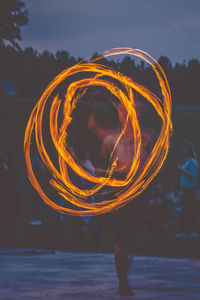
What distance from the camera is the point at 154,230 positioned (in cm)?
1345

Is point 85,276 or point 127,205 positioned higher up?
point 127,205

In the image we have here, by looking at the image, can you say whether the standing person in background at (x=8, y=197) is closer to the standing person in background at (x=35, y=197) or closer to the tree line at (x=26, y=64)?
the standing person in background at (x=35, y=197)

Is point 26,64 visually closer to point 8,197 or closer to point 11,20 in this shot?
point 11,20

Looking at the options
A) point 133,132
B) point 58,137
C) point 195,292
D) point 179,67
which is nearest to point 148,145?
point 133,132

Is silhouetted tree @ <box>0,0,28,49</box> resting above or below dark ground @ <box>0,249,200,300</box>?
above

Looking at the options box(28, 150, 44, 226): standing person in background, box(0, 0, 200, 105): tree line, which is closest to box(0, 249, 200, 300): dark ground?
box(28, 150, 44, 226): standing person in background

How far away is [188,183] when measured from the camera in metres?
13.0

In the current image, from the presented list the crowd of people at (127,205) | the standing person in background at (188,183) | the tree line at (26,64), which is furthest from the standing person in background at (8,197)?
the tree line at (26,64)

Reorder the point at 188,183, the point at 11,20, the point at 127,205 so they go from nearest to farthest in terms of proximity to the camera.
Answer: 1. the point at 127,205
2. the point at 188,183
3. the point at 11,20

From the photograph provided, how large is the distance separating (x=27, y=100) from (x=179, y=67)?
74.6 ft

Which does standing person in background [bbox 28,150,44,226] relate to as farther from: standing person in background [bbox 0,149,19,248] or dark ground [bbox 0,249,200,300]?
dark ground [bbox 0,249,200,300]

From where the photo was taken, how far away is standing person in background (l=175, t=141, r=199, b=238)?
12531mm

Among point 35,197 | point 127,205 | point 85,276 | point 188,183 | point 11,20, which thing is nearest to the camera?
point 127,205

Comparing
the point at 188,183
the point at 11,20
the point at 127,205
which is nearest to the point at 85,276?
the point at 127,205
